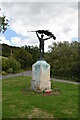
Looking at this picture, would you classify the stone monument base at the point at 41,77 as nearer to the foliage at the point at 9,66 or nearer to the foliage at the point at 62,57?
the foliage at the point at 62,57

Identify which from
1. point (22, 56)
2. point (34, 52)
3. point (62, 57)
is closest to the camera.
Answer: point (62, 57)

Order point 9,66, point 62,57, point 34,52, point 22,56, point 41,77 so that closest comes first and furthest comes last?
point 41,77 → point 9,66 → point 62,57 → point 22,56 → point 34,52

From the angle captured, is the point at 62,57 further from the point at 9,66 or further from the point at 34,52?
the point at 34,52

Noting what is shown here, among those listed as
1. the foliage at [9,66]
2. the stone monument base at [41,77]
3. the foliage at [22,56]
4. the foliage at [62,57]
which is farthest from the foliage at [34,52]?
the stone monument base at [41,77]

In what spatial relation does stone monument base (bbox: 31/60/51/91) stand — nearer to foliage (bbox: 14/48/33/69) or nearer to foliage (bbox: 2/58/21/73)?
foliage (bbox: 2/58/21/73)

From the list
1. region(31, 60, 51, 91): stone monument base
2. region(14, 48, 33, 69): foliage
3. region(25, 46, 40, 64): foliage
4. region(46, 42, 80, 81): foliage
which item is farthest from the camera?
region(25, 46, 40, 64): foliage

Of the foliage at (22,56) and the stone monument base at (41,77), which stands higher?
the foliage at (22,56)

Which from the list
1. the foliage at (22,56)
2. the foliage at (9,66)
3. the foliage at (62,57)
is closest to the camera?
the foliage at (62,57)

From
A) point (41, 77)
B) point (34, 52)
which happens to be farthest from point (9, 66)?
point (34, 52)

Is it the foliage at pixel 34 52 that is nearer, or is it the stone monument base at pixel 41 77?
the stone monument base at pixel 41 77

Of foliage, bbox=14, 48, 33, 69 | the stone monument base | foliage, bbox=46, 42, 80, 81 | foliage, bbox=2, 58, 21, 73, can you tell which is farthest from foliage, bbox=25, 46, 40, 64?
the stone monument base

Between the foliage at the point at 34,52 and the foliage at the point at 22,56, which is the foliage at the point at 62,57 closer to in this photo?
the foliage at the point at 22,56

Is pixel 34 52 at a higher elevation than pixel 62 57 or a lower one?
higher

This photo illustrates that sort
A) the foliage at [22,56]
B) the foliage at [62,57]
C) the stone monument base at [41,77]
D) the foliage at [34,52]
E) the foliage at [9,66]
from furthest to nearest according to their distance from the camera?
the foliage at [34,52] → the foliage at [22,56] → the foliage at [9,66] → the foliage at [62,57] → the stone monument base at [41,77]
